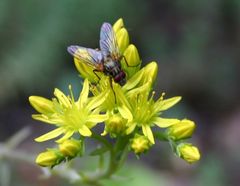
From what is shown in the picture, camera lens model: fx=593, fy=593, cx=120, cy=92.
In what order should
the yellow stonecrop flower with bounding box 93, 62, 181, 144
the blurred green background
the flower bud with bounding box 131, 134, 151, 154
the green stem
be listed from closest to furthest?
the flower bud with bounding box 131, 134, 151, 154 < the yellow stonecrop flower with bounding box 93, 62, 181, 144 < the green stem < the blurred green background

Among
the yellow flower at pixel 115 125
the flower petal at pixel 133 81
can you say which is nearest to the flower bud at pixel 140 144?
the yellow flower at pixel 115 125

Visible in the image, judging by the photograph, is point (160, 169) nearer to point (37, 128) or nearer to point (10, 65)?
point (37, 128)

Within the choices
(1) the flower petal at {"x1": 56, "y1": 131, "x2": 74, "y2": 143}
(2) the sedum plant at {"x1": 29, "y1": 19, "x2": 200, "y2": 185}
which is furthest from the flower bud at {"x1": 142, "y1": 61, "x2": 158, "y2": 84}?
(1) the flower petal at {"x1": 56, "y1": 131, "x2": 74, "y2": 143}

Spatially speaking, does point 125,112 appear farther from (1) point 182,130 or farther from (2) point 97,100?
(1) point 182,130

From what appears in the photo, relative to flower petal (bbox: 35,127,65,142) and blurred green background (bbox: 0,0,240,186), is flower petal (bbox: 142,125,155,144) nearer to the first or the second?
flower petal (bbox: 35,127,65,142)

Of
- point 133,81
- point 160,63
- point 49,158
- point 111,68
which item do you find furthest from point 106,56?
point 160,63

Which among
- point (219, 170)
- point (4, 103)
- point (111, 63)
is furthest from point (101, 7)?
point (111, 63)

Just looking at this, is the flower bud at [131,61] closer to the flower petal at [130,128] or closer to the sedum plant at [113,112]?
the sedum plant at [113,112]
